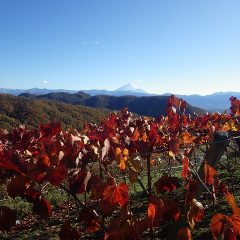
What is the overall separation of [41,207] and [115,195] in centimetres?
49

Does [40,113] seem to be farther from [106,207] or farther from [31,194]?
[106,207]

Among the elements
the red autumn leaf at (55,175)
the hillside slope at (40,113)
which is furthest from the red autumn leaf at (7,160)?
the hillside slope at (40,113)

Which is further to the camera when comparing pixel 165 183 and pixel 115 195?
pixel 165 183

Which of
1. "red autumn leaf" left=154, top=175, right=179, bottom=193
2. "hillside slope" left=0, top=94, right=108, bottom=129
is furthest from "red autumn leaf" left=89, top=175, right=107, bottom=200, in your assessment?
"hillside slope" left=0, top=94, right=108, bottom=129

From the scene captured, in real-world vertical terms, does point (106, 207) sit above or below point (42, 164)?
below

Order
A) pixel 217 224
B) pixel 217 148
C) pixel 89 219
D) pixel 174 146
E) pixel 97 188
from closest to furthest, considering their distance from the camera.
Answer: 1. pixel 217 224
2. pixel 97 188
3. pixel 89 219
4. pixel 217 148
5. pixel 174 146

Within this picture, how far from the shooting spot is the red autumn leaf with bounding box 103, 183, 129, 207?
8.18 feet

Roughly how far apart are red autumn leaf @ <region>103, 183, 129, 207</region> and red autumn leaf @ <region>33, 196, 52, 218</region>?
0.38m

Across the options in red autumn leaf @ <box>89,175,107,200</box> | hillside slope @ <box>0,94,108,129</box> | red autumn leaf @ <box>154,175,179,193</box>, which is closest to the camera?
red autumn leaf @ <box>89,175,107,200</box>

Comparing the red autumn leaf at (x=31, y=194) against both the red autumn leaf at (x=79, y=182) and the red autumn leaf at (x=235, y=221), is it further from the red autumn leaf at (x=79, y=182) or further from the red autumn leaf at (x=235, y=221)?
the red autumn leaf at (x=235, y=221)

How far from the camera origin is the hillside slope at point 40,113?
1403 inches

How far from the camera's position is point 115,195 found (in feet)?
8.25

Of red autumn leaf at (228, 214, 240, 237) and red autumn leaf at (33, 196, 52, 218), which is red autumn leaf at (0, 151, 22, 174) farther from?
red autumn leaf at (228, 214, 240, 237)

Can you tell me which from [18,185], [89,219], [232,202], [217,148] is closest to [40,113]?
[217,148]
